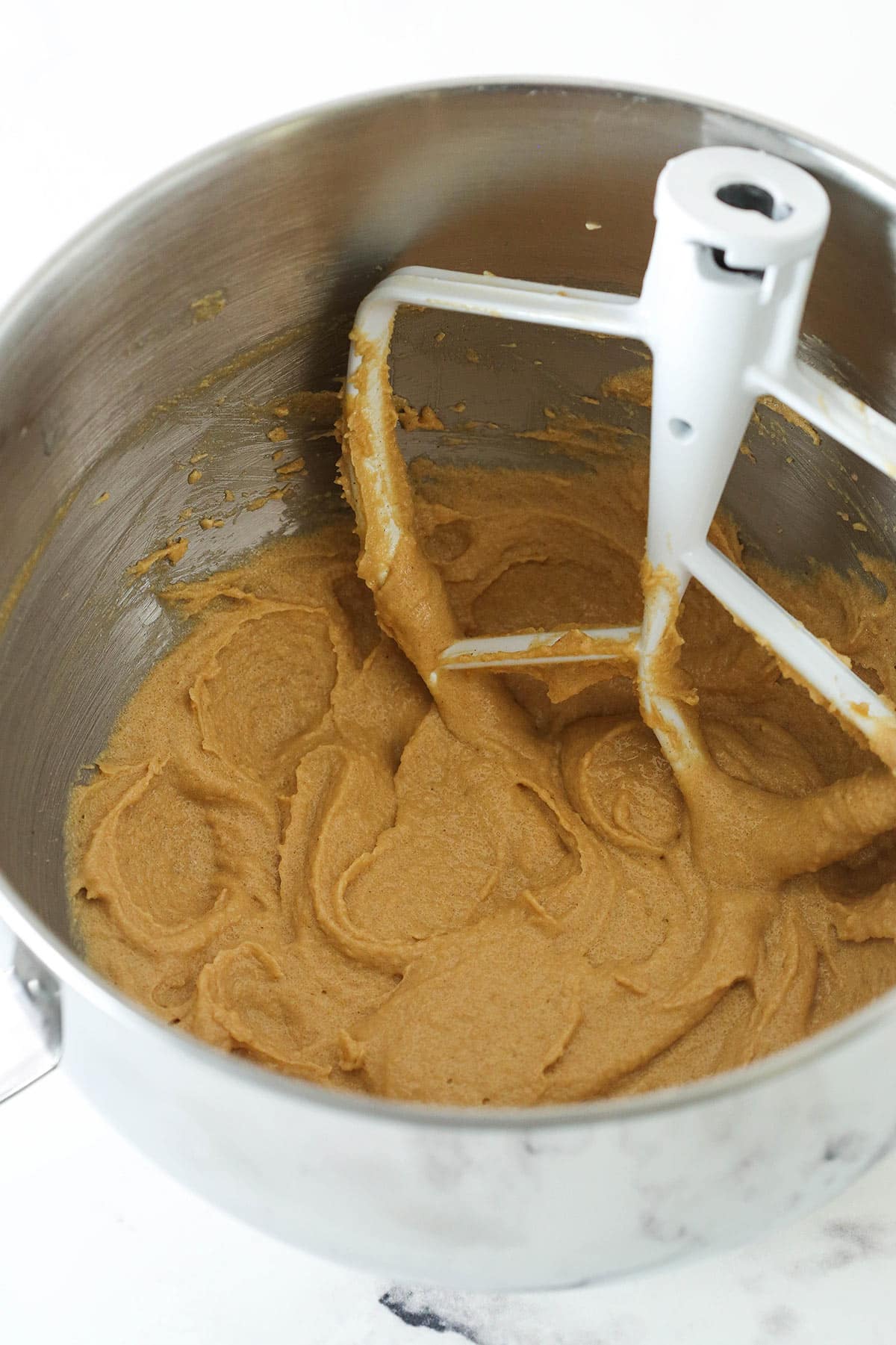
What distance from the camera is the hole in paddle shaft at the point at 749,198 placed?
3.39 feet

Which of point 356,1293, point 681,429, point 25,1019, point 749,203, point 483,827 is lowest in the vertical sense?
point 356,1293

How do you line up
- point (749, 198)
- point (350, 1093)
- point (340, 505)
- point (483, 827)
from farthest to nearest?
1. point (340, 505)
2. point (483, 827)
3. point (749, 198)
4. point (350, 1093)

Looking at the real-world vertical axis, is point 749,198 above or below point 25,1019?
above

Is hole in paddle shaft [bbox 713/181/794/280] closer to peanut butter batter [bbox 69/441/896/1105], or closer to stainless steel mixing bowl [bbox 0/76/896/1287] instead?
stainless steel mixing bowl [bbox 0/76/896/1287]

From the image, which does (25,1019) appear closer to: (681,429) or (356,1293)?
(356,1293)

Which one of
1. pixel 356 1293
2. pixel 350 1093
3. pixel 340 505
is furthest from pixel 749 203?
pixel 356 1293

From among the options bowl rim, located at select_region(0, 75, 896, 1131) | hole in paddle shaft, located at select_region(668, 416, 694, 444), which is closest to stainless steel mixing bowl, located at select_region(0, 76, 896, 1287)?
bowl rim, located at select_region(0, 75, 896, 1131)

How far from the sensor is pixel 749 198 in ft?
3.43

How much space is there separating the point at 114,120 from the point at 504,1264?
55.1 inches

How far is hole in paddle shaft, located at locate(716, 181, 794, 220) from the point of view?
3.39 ft

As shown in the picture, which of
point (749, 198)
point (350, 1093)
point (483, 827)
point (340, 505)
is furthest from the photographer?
point (340, 505)

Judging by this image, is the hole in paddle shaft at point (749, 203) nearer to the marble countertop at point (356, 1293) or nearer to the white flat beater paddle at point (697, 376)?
the white flat beater paddle at point (697, 376)

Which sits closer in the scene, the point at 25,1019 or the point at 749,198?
the point at 25,1019

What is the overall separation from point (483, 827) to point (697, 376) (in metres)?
0.50
